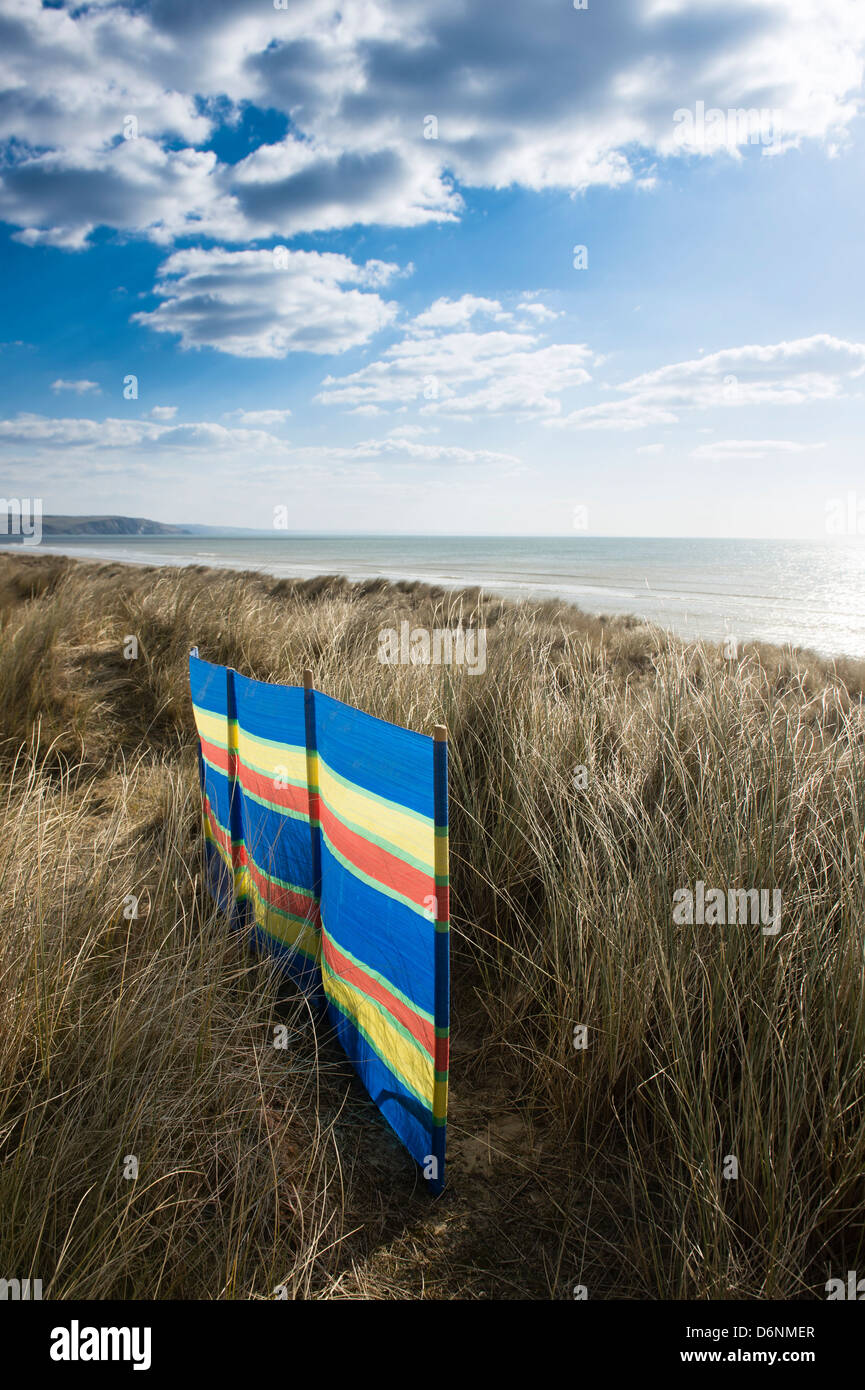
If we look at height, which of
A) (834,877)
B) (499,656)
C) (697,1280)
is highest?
(499,656)

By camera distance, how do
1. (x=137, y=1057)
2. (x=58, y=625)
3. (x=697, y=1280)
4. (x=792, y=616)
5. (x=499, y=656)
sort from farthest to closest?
1. (x=792, y=616)
2. (x=58, y=625)
3. (x=499, y=656)
4. (x=137, y=1057)
5. (x=697, y=1280)

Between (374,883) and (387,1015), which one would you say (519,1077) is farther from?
(374,883)

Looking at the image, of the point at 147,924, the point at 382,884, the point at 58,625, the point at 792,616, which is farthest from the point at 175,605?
the point at 792,616

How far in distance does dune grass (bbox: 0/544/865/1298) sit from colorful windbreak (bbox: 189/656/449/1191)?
231mm

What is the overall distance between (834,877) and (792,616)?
23310 millimetres

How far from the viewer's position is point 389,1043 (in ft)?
7.36

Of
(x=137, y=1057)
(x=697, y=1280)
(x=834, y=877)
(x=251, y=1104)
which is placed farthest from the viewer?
(x=834, y=877)

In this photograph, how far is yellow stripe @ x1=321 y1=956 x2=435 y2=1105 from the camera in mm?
2029

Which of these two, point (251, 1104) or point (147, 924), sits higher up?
point (147, 924)

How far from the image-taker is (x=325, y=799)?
267 centimetres

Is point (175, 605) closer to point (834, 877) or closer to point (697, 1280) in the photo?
point (834, 877)

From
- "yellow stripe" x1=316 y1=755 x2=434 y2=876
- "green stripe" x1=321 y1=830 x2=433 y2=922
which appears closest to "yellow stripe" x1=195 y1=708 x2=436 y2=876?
"yellow stripe" x1=316 y1=755 x2=434 y2=876

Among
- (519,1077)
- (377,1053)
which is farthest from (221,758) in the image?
(519,1077)

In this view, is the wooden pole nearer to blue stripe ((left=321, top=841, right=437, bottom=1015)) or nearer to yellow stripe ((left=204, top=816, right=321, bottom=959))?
blue stripe ((left=321, top=841, right=437, bottom=1015))
